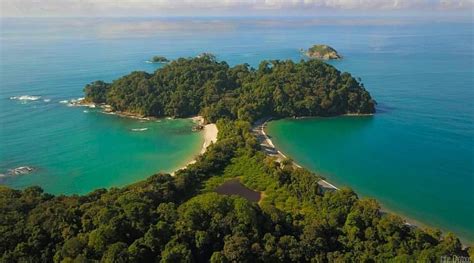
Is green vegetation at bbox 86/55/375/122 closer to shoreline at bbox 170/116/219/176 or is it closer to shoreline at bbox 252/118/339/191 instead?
shoreline at bbox 170/116/219/176

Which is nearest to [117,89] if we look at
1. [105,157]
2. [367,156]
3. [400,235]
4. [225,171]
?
[105,157]

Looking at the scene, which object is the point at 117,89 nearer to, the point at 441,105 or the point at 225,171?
the point at 225,171

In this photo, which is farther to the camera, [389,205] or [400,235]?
[389,205]

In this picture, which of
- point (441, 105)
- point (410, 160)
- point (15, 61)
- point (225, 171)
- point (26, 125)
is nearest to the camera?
point (225, 171)

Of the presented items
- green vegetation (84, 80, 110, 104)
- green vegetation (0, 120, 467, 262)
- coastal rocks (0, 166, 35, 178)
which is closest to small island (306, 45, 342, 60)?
green vegetation (84, 80, 110, 104)

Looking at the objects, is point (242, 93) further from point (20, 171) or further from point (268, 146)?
point (20, 171)

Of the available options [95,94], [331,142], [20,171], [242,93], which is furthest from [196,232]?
[95,94]
